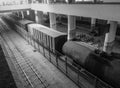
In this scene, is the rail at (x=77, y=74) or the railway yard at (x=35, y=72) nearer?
the rail at (x=77, y=74)

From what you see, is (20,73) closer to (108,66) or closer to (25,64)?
(25,64)

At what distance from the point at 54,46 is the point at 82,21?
86.9 feet

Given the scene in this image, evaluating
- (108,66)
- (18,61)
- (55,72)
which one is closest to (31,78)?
(55,72)

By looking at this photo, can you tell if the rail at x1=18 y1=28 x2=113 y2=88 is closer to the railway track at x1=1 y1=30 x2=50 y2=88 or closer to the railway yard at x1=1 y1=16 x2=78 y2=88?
the railway yard at x1=1 y1=16 x2=78 y2=88

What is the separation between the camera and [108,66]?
26.0 feet

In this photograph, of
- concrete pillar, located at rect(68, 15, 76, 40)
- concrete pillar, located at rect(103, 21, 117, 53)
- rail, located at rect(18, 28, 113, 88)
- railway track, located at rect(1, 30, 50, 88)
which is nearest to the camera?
rail, located at rect(18, 28, 113, 88)

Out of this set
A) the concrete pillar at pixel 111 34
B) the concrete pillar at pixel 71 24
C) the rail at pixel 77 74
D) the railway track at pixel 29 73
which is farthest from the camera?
the concrete pillar at pixel 71 24

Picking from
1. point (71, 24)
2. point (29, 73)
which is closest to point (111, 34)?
point (71, 24)

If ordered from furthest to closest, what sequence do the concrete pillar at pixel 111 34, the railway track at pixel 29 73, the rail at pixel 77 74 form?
the concrete pillar at pixel 111 34
the railway track at pixel 29 73
the rail at pixel 77 74

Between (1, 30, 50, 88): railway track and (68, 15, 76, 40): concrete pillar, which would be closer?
(1, 30, 50, 88): railway track

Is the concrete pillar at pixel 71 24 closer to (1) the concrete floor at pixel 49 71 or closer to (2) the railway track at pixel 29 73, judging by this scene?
(1) the concrete floor at pixel 49 71

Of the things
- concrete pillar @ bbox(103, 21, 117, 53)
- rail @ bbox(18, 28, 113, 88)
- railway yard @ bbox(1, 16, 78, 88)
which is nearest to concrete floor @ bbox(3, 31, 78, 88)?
railway yard @ bbox(1, 16, 78, 88)

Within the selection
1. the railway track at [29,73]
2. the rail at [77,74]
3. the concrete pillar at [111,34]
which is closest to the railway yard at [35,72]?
the railway track at [29,73]

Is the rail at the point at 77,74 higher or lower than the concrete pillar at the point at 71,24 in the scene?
lower
